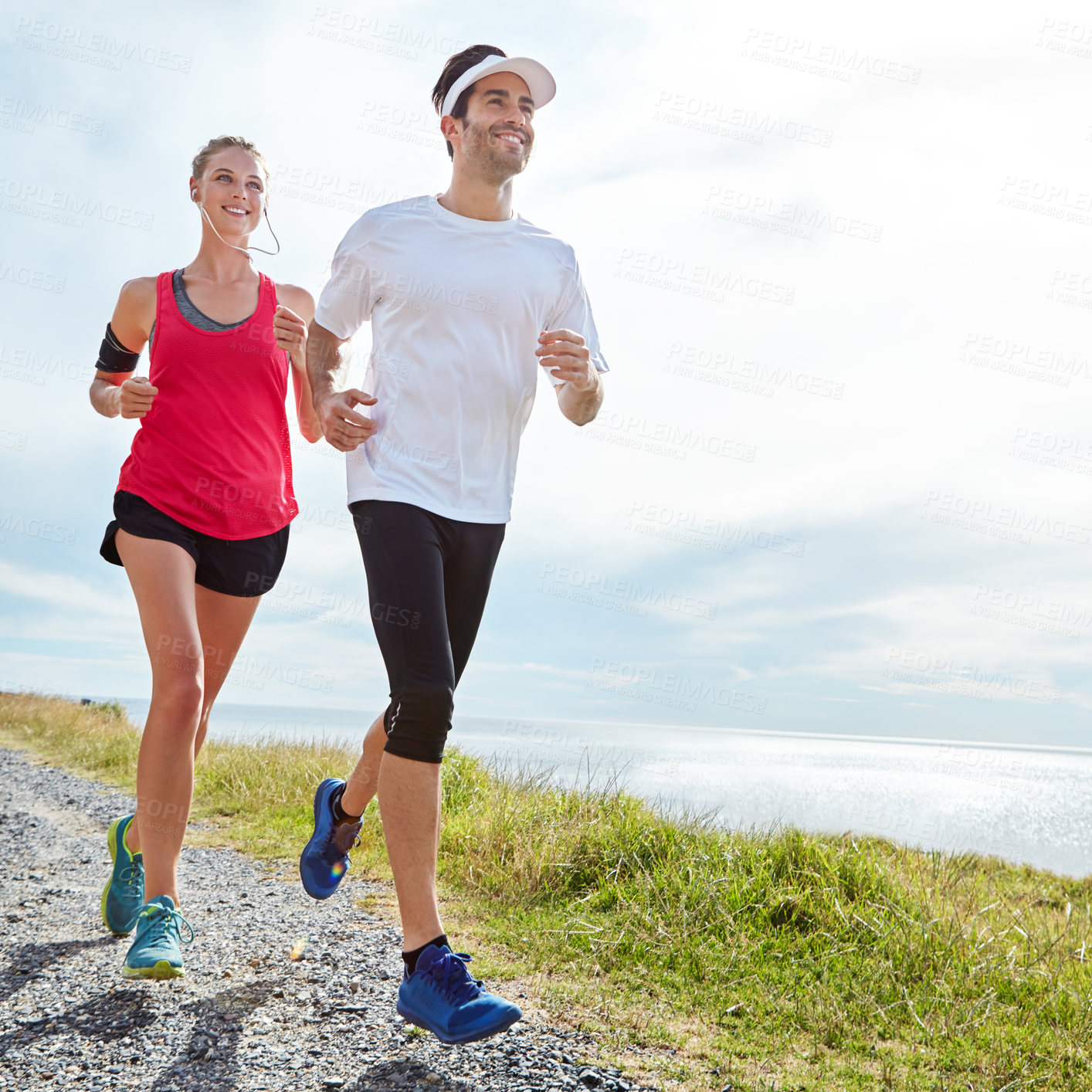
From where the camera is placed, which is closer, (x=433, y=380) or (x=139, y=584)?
(x=433, y=380)

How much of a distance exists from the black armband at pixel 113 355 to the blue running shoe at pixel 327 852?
2.05 metres

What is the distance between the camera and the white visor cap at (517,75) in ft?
9.77

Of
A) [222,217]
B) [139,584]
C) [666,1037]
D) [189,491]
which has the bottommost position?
[666,1037]

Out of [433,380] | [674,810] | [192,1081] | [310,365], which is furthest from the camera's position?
[674,810]

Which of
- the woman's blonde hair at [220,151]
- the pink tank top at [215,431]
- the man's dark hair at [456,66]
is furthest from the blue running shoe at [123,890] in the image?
the man's dark hair at [456,66]

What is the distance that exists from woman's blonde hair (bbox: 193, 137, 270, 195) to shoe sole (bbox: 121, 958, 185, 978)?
3.02 m

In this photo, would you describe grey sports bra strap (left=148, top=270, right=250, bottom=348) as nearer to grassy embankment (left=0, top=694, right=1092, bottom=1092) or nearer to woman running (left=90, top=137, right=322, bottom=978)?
woman running (left=90, top=137, right=322, bottom=978)

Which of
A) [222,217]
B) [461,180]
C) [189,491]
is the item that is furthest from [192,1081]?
[222,217]

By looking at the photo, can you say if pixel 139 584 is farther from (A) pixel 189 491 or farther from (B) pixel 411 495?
(B) pixel 411 495

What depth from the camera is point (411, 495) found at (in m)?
2.61

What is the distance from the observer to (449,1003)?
210 centimetres

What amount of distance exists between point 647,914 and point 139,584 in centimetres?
242

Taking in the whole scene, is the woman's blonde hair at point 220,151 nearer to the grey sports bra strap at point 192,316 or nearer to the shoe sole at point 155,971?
the grey sports bra strap at point 192,316

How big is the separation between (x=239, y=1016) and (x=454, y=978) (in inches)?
31.8
